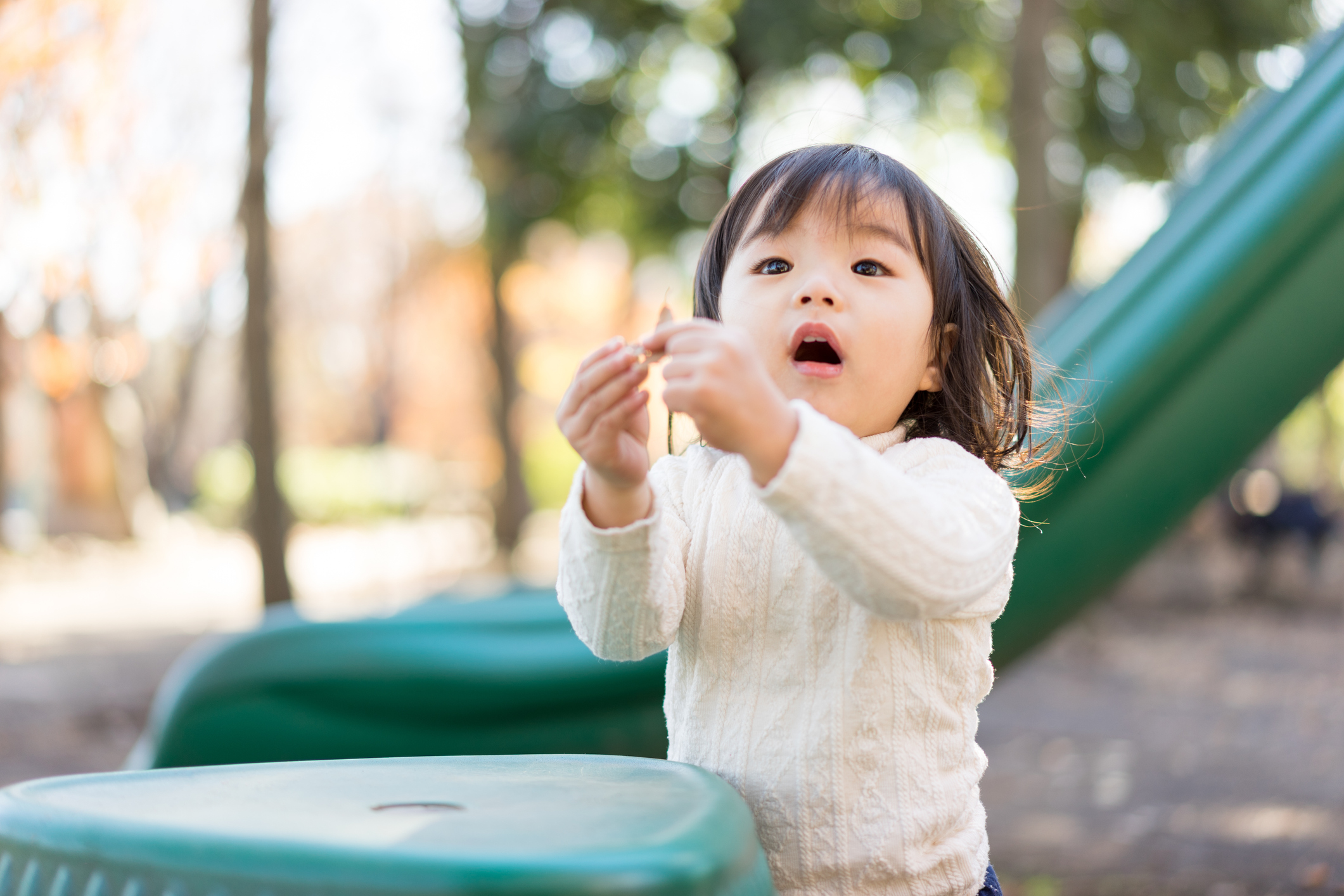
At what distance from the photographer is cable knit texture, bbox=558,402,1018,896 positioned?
1.17m

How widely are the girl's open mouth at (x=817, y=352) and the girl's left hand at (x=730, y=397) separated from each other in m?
0.21

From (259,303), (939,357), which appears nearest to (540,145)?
(259,303)

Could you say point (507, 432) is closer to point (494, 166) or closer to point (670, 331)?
point (494, 166)

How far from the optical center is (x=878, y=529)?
107 cm

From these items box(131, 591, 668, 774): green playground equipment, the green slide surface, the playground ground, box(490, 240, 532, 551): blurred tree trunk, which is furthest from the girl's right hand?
box(490, 240, 532, 551): blurred tree trunk

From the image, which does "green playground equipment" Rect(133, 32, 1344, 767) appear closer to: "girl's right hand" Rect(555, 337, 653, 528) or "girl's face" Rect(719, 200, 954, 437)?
"girl's face" Rect(719, 200, 954, 437)

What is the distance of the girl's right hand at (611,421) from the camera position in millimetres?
1131

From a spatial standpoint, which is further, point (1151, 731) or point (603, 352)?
point (1151, 731)

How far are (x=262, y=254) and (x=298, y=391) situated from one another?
27692 millimetres

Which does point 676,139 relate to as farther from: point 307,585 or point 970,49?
point 307,585

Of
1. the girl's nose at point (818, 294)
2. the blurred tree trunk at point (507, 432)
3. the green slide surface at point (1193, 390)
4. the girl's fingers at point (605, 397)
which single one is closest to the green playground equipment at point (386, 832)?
the girl's fingers at point (605, 397)

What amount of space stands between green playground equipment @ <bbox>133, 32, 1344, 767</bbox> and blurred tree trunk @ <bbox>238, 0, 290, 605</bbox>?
2975mm

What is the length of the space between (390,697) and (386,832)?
239 centimetres

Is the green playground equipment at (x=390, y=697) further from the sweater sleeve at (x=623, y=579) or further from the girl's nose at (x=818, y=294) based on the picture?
the girl's nose at (x=818, y=294)
